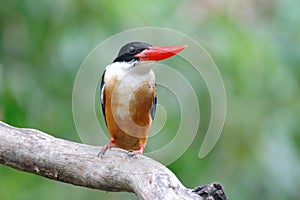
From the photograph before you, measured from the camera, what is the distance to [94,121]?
3641 mm

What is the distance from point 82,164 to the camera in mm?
2490

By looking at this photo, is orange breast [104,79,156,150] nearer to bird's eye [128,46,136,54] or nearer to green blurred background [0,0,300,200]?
bird's eye [128,46,136,54]

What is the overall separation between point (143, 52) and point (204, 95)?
1023 millimetres

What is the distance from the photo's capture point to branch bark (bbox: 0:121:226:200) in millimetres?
2256

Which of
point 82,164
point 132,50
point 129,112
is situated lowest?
point 82,164

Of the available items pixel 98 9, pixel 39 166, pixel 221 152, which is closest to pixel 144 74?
pixel 39 166

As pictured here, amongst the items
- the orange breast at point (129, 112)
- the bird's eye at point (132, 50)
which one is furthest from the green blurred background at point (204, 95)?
the bird's eye at point (132, 50)

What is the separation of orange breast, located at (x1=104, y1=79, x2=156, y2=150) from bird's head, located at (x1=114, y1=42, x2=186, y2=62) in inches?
4.4

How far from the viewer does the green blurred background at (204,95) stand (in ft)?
11.8

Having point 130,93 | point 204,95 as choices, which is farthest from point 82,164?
point 204,95

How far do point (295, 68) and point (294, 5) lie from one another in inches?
15.2

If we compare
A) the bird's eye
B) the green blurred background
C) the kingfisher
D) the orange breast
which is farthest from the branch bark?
the green blurred background

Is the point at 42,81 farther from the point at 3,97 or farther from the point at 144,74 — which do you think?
the point at 144,74

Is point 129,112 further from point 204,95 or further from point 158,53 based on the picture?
point 204,95
